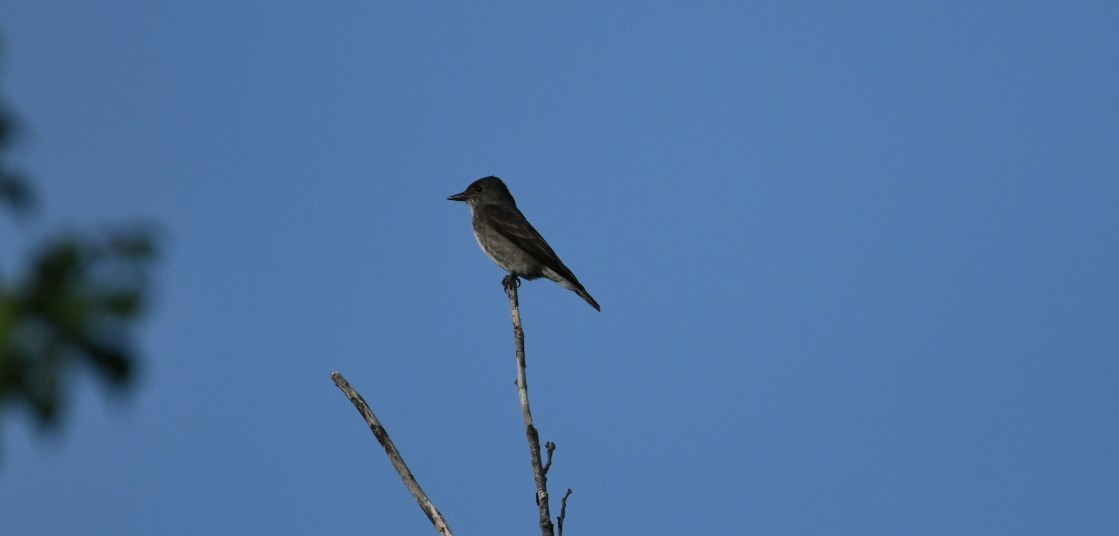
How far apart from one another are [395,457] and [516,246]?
442 inches

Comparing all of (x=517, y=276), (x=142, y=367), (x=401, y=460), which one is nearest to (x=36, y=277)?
(x=142, y=367)

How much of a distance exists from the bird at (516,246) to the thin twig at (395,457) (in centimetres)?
987

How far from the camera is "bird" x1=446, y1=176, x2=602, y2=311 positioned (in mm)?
18344

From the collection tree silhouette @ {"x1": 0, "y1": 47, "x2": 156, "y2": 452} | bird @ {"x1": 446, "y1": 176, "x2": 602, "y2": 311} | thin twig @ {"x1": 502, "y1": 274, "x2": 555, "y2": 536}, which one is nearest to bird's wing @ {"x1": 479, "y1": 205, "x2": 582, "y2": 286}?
bird @ {"x1": 446, "y1": 176, "x2": 602, "y2": 311}

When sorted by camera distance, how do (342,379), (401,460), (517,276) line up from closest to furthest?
(401,460) → (342,379) → (517,276)

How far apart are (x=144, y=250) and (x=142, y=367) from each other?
0.68 ft

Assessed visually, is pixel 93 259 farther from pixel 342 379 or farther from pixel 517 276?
pixel 517 276

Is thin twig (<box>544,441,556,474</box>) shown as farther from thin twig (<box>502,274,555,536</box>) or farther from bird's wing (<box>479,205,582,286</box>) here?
bird's wing (<box>479,205,582,286</box>)

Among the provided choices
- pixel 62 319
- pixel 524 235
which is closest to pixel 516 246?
pixel 524 235

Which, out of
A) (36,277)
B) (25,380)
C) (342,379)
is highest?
(342,379)

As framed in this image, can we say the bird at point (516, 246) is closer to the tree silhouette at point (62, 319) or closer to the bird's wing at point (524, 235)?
the bird's wing at point (524, 235)

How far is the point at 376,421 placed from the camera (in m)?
7.79

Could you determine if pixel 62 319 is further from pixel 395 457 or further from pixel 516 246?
pixel 516 246

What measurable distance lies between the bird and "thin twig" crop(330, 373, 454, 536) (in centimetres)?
987
